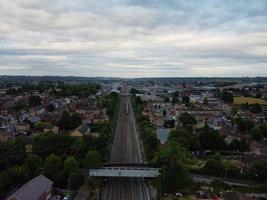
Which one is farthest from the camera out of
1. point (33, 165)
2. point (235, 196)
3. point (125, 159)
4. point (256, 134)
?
point (256, 134)

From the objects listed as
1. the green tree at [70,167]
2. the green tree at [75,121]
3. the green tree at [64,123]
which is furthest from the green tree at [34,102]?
the green tree at [70,167]

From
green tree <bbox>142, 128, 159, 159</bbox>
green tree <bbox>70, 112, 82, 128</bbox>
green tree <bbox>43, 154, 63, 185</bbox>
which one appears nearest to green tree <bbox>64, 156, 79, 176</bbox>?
green tree <bbox>43, 154, 63, 185</bbox>

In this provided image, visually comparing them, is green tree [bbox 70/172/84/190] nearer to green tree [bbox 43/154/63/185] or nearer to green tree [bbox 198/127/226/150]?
green tree [bbox 43/154/63/185]

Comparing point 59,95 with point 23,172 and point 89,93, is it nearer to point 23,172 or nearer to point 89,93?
point 89,93

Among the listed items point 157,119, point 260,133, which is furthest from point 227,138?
point 157,119

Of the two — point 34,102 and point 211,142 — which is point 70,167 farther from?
point 34,102

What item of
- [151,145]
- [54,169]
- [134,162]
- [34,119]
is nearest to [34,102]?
[34,119]

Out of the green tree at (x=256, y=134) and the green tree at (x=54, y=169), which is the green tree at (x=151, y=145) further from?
the green tree at (x=256, y=134)
